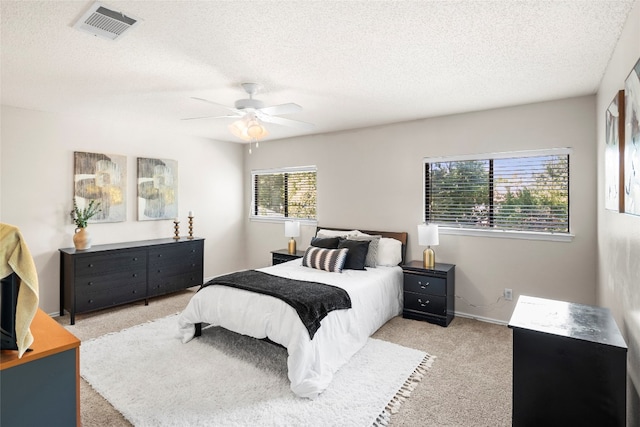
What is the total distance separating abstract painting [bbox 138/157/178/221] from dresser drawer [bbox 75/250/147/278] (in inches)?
28.8

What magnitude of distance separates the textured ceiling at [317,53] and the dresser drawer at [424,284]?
190cm

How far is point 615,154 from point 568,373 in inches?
56.4

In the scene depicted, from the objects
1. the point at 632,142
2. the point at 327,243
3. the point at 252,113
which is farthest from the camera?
the point at 327,243

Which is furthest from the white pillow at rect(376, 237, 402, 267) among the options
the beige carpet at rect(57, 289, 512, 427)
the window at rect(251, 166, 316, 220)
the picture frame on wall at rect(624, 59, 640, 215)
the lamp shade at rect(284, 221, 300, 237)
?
the picture frame on wall at rect(624, 59, 640, 215)

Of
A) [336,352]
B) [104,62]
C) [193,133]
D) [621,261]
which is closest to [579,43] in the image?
[621,261]

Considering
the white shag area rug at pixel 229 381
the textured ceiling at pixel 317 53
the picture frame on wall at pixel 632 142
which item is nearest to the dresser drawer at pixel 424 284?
the white shag area rug at pixel 229 381

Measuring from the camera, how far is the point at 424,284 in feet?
12.6

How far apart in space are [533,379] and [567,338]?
0.27m

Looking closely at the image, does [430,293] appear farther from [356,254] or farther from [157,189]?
[157,189]

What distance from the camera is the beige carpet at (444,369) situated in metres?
2.21

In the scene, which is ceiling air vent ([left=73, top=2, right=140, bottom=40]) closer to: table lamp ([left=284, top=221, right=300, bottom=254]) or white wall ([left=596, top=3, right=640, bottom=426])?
white wall ([left=596, top=3, right=640, bottom=426])

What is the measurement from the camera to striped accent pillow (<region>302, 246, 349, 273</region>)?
3.92 meters

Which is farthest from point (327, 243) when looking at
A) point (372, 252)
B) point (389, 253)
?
point (389, 253)

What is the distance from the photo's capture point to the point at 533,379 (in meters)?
1.70
